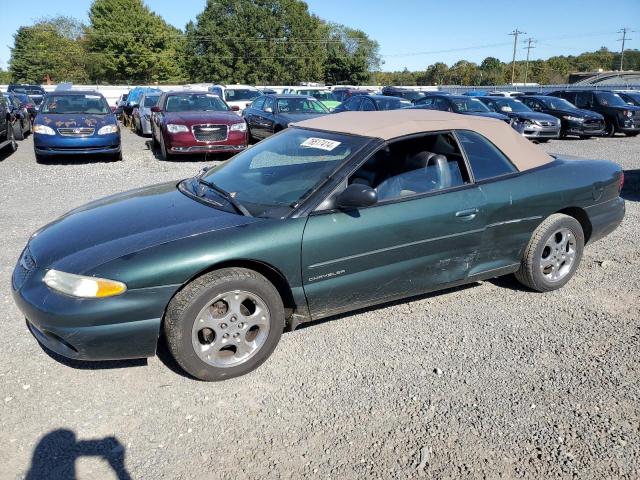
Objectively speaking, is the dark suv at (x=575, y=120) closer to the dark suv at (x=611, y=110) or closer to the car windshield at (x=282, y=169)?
the dark suv at (x=611, y=110)

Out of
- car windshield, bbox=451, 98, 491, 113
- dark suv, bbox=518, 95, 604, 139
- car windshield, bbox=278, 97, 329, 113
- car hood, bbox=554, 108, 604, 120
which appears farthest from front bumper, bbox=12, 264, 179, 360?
car hood, bbox=554, 108, 604, 120

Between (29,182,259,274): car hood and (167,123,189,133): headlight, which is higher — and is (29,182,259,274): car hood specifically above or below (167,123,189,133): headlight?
below

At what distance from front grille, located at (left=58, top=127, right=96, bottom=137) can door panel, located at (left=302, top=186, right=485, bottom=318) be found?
9.26 metres

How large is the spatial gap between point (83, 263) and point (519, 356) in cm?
280

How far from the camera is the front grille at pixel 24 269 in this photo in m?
3.19

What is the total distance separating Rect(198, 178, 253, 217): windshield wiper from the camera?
3454 mm

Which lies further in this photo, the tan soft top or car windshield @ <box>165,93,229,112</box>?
car windshield @ <box>165,93,229,112</box>

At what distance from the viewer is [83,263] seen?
3.02 meters

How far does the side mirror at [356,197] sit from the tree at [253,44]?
7235cm

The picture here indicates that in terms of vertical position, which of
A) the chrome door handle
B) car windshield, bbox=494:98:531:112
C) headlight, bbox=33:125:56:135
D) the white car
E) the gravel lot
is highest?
the white car

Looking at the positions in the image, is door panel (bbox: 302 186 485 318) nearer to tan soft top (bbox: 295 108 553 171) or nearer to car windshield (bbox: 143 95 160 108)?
tan soft top (bbox: 295 108 553 171)

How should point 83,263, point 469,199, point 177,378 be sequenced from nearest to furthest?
point 83,263, point 177,378, point 469,199

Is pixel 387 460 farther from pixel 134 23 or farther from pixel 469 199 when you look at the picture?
pixel 134 23

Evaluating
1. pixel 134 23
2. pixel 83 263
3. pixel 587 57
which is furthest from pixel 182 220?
pixel 587 57
